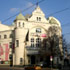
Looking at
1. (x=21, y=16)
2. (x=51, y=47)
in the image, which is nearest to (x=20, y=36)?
(x=21, y=16)

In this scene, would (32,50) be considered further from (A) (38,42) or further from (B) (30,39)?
(B) (30,39)

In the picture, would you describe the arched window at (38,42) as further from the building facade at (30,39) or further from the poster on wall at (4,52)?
the poster on wall at (4,52)

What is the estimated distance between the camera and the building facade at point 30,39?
54.7 meters

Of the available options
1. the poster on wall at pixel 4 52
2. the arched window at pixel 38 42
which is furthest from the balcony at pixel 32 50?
the poster on wall at pixel 4 52

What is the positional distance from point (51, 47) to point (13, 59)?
1338 centimetres

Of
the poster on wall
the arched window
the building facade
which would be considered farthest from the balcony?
the poster on wall

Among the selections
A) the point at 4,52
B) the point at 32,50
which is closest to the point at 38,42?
the point at 32,50

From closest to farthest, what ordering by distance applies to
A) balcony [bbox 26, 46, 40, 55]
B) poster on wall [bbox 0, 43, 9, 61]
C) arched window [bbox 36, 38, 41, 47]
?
balcony [bbox 26, 46, 40, 55] < arched window [bbox 36, 38, 41, 47] < poster on wall [bbox 0, 43, 9, 61]

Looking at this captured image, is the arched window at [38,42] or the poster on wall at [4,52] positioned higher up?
the arched window at [38,42]

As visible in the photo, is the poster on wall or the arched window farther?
the poster on wall

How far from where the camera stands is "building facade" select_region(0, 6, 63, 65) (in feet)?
179

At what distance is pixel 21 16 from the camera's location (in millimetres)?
57312

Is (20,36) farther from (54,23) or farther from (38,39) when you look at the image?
(54,23)

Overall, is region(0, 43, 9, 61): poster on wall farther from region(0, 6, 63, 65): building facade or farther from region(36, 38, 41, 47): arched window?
region(36, 38, 41, 47): arched window
